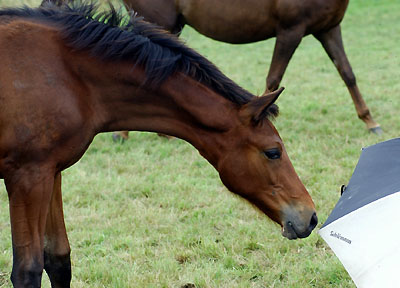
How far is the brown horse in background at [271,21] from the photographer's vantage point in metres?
5.77

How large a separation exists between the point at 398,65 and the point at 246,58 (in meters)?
3.15

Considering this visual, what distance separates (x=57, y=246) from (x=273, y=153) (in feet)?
4.11

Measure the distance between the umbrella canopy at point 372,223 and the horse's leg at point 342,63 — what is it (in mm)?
3379

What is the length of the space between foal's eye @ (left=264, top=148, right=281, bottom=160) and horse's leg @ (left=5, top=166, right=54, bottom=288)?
0.96 meters

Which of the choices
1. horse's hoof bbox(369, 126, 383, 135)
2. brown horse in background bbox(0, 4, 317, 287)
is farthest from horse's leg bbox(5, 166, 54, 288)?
horse's hoof bbox(369, 126, 383, 135)

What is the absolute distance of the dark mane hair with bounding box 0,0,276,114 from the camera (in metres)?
2.52

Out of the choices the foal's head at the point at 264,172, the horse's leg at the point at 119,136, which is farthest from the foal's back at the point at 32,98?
the horse's leg at the point at 119,136

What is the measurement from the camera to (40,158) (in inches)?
93.7

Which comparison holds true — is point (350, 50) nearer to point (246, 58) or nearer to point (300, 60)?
point (300, 60)

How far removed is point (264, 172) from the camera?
2561 millimetres

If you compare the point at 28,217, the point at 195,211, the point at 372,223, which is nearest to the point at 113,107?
the point at 28,217

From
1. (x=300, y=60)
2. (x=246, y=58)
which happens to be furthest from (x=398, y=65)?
(x=246, y=58)

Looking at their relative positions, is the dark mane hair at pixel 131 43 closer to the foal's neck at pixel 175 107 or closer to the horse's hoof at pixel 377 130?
the foal's neck at pixel 175 107

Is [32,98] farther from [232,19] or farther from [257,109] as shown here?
[232,19]
